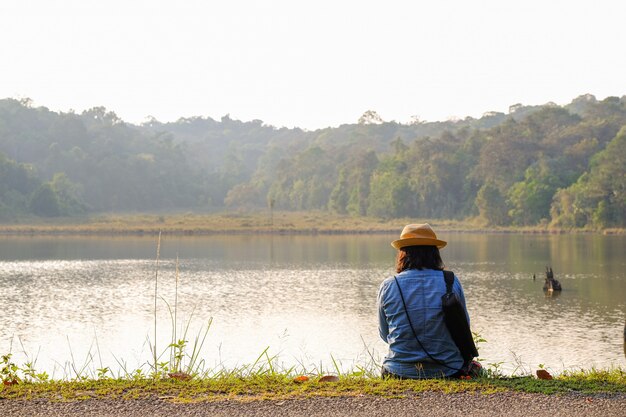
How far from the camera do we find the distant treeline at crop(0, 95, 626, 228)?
62.9 metres

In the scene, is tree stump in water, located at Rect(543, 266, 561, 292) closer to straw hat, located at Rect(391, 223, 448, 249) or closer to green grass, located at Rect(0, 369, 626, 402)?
green grass, located at Rect(0, 369, 626, 402)

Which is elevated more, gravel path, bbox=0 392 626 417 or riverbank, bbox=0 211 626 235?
gravel path, bbox=0 392 626 417

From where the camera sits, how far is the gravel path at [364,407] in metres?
5.06

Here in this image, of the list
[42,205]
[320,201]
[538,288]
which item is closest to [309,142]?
[320,201]

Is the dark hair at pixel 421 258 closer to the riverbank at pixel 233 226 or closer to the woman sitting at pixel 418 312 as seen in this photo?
the woman sitting at pixel 418 312

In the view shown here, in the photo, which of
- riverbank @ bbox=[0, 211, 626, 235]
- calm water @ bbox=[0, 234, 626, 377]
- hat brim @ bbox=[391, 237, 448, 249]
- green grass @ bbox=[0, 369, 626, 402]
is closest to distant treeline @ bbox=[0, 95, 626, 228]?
riverbank @ bbox=[0, 211, 626, 235]

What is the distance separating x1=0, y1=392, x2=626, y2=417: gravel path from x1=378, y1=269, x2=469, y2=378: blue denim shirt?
1.49 feet

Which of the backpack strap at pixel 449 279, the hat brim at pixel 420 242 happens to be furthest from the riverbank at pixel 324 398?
the hat brim at pixel 420 242

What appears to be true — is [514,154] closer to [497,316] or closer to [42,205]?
[42,205]

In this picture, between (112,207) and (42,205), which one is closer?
(42,205)

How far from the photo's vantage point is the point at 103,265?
1404 inches

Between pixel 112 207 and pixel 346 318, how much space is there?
3209 inches

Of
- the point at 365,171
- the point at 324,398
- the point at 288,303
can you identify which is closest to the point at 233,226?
the point at 365,171

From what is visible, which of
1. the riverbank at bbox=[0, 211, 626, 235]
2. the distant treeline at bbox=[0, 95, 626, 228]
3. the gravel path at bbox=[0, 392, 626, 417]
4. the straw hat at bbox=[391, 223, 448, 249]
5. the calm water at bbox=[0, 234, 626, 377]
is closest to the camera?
the gravel path at bbox=[0, 392, 626, 417]
